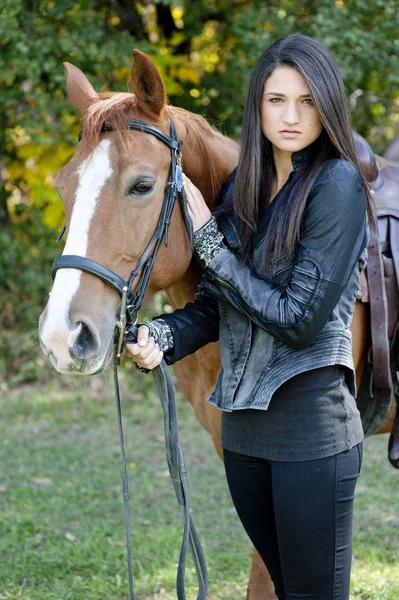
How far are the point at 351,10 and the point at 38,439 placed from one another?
4.28 m

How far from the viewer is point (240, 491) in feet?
6.02

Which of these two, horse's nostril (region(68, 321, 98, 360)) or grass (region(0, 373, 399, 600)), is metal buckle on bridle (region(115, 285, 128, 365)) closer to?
horse's nostril (region(68, 321, 98, 360))

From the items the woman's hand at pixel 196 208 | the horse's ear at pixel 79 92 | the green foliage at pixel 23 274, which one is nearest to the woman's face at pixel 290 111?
the woman's hand at pixel 196 208

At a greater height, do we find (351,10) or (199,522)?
(351,10)

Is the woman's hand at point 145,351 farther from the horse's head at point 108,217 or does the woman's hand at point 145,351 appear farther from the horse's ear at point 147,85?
the horse's ear at point 147,85

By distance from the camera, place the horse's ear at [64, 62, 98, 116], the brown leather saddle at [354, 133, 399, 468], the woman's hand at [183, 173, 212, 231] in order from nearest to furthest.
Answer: the woman's hand at [183, 173, 212, 231] → the horse's ear at [64, 62, 98, 116] → the brown leather saddle at [354, 133, 399, 468]

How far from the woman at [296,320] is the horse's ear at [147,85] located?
0.80 feet

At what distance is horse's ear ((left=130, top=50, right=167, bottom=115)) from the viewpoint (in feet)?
5.86

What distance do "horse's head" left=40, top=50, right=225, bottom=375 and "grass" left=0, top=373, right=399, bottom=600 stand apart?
186 centimetres

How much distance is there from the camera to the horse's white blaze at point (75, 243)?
1609mm

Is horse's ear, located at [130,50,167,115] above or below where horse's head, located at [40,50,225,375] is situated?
above

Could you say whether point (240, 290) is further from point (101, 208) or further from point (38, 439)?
point (38, 439)

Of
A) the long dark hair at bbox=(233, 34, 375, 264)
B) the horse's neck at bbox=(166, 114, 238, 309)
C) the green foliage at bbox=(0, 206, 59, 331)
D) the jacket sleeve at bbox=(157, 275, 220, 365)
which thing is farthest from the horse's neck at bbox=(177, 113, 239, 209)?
the green foliage at bbox=(0, 206, 59, 331)

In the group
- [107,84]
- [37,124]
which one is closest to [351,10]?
[107,84]
